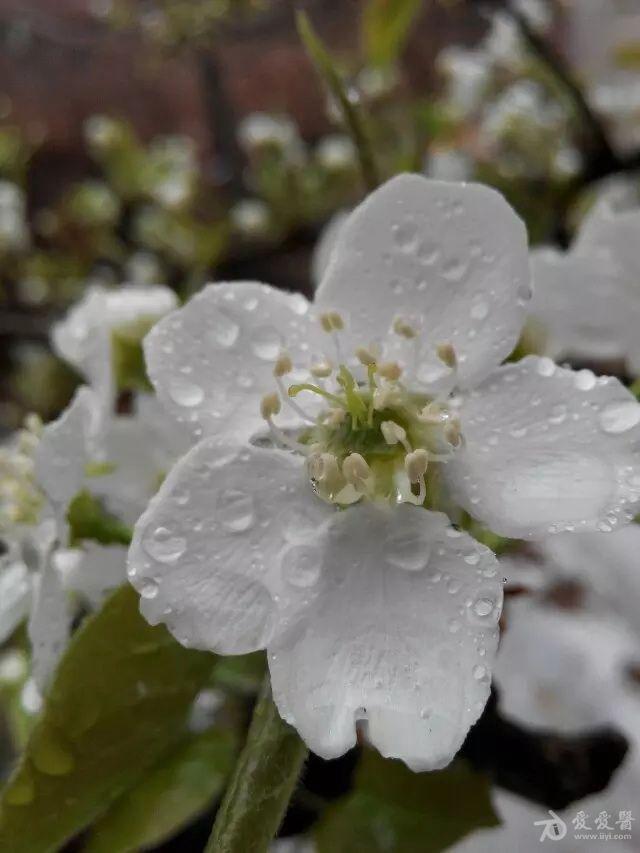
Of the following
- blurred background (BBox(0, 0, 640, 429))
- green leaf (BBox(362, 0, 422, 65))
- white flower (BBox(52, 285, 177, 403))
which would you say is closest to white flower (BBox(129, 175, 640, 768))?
white flower (BBox(52, 285, 177, 403))

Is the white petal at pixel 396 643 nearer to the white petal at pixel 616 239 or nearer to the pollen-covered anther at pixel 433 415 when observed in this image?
the pollen-covered anther at pixel 433 415

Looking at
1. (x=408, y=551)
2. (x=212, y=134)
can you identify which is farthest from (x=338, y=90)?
(x=212, y=134)

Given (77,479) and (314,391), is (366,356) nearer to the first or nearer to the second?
(314,391)

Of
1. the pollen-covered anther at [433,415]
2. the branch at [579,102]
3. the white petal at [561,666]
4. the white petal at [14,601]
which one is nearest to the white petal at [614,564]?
the white petal at [561,666]

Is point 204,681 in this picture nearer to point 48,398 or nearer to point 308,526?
point 308,526

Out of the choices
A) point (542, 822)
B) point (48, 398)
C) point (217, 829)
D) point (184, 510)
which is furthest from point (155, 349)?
point (48, 398)

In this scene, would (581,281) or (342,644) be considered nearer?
(342,644)
